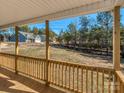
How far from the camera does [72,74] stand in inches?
214

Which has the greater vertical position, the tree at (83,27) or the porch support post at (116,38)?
the tree at (83,27)

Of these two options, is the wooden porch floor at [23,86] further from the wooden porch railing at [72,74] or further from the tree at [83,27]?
the tree at [83,27]

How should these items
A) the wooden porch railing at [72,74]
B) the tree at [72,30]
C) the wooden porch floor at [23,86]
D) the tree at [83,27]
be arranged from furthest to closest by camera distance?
the tree at [72,30]
the tree at [83,27]
the wooden porch floor at [23,86]
the wooden porch railing at [72,74]

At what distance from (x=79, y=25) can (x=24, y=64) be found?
444cm

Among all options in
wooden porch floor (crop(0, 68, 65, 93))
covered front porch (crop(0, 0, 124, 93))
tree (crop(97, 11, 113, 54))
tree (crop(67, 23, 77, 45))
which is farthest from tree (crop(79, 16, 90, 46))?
wooden porch floor (crop(0, 68, 65, 93))

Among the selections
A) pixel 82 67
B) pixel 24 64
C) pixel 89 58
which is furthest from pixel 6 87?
pixel 89 58

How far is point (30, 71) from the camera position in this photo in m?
7.05

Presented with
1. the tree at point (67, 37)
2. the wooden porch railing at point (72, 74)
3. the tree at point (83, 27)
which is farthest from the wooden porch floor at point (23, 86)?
the tree at point (83, 27)

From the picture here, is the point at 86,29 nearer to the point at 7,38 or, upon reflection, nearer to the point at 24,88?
the point at 24,88

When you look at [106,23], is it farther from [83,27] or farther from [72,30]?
[72,30]

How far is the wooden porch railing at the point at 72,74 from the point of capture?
4227 millimetres

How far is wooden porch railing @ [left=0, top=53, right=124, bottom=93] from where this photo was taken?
423cm


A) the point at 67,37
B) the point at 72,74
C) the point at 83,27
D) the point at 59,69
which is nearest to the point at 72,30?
the point at 67,37

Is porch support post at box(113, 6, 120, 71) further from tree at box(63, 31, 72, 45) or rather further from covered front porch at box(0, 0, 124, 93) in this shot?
tree at box(63, 31, 72, 45)
